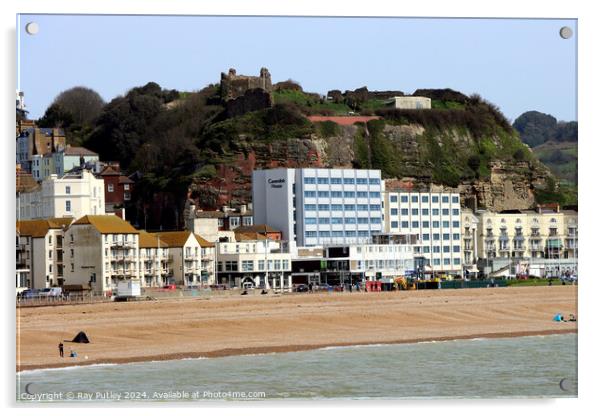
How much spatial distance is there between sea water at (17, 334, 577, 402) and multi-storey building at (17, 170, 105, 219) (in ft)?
105

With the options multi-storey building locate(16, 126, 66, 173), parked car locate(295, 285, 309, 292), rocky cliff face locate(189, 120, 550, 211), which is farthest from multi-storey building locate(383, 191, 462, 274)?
multi-storey building locate(16, 126, 66, 173)

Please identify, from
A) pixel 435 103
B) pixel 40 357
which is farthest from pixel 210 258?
pixel 40 357

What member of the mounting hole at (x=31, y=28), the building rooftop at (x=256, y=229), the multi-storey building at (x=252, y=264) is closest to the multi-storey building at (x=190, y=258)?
the multi-storey building at (x=252, y=264)

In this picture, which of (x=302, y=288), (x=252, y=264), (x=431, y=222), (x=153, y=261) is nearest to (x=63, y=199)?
(x=153, y=261)

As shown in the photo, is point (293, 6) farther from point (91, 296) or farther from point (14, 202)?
point (91, 296)

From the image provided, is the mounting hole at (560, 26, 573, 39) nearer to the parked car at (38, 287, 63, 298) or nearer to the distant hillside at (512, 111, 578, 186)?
the distant hillside at (512, 111, 578, 186)

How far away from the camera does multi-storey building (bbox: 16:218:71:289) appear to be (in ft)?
181

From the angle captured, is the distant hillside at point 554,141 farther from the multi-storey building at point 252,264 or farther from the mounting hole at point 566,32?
the multi-storey building at point 252,264

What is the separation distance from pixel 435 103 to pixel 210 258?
2887cm

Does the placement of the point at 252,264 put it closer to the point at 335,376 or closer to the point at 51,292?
the point at 51,292

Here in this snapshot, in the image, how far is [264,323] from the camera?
38.6 meters

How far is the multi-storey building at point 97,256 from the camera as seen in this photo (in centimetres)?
5644

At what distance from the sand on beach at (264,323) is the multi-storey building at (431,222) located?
23.4 metres

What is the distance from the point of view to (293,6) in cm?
2209
